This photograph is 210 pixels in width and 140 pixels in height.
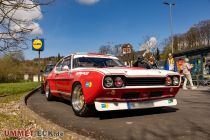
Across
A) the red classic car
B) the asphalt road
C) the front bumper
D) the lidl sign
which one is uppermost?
the lidl sign

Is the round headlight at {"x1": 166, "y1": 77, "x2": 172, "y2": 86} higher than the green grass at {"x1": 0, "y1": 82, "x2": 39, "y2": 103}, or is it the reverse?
the round headlight at {"x1": 166, "y1": 77, "x2": 172, "y2": 86}

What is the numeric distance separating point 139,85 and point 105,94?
0.77 metres

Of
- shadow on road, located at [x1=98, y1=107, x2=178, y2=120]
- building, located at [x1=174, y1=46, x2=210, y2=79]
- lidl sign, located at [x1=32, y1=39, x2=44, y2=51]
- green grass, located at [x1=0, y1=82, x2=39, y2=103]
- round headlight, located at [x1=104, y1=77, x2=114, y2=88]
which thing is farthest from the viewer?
lidl sign, located at [x1=32, y1=39, x2=44, y2=51]

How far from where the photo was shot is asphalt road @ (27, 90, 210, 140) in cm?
490

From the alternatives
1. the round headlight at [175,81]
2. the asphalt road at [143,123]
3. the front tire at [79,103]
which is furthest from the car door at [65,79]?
the round headlight at [175,81]

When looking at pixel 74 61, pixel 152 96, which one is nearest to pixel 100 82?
pixel 152 96

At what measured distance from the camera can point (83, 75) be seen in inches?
265

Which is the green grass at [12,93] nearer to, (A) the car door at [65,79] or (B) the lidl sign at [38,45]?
(A) the car door at [65,79]

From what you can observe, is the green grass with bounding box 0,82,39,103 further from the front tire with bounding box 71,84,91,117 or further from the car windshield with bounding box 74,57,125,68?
the front tire with bounding box 71,84,91,117

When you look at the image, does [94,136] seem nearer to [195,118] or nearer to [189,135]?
[189,135]

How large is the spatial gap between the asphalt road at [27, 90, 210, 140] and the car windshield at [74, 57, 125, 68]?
1345mm

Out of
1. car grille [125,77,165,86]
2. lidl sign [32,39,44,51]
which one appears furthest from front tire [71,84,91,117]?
lidl sign [32,39,44,51]

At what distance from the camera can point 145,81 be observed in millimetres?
6465

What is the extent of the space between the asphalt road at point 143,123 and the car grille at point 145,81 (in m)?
0.74
